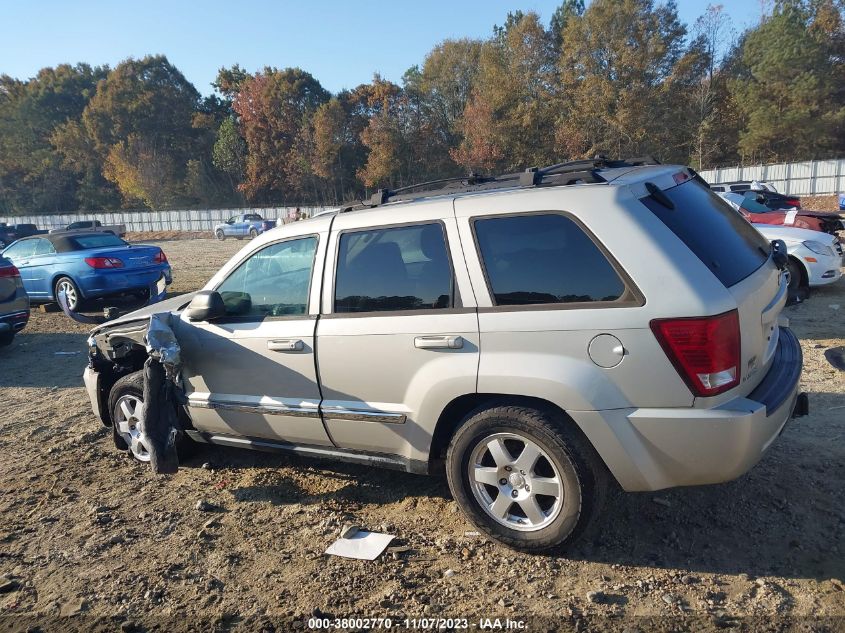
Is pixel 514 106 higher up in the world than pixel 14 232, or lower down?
higher up

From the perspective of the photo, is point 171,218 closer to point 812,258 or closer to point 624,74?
point 624,74

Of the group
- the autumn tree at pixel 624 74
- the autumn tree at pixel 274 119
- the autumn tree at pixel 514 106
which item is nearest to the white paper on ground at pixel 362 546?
the autumn tree at pixel 624 74

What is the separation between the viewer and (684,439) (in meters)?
2.79

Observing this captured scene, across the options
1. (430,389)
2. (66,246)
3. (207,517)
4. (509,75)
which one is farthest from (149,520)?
(509,75)

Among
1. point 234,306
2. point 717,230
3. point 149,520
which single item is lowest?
point 149,520

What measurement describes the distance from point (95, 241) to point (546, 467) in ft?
37.7

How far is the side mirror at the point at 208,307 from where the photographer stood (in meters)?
3.95

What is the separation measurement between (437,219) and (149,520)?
2.66 m

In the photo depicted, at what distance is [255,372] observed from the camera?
13.0 feet

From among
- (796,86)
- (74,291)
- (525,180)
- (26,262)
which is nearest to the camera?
(525,180)

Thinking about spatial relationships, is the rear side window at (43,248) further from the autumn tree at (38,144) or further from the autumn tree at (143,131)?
the autumn tree at (38,144)

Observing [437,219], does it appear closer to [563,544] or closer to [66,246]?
[563,544]

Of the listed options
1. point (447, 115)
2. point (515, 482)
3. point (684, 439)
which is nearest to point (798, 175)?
point (447, 115)

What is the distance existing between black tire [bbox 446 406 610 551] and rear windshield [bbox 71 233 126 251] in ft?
35.2
